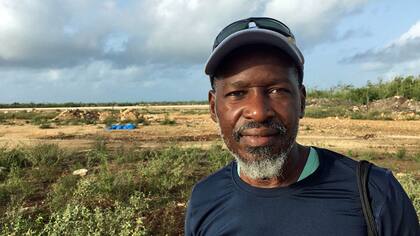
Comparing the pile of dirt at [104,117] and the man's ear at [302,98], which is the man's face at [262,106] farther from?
the pile of dirt at [104,117]

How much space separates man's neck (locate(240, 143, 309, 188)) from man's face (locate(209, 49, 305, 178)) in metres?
0.03

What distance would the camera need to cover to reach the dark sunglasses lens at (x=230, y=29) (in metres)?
1.64

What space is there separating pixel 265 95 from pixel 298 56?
169 mm

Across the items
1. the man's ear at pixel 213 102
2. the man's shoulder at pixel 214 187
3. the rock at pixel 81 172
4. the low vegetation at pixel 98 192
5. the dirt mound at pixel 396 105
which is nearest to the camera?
the man's shoulder at pixel 214 187

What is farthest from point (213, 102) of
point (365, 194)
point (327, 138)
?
point (327, 138)

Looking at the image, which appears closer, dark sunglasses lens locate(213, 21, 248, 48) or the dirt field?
dark sunglasses lens locate(213, 21, 248, 48)

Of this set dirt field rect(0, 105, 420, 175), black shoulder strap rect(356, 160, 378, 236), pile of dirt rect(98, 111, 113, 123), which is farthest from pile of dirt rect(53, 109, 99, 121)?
black shoulder strap rect(356, 160, 378, 236)

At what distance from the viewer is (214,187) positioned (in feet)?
5.65

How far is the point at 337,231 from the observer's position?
1430 mm

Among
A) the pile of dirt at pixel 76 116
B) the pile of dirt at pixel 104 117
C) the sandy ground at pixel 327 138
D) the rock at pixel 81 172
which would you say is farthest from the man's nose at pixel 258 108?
the pile of dirt at pixel 76 116

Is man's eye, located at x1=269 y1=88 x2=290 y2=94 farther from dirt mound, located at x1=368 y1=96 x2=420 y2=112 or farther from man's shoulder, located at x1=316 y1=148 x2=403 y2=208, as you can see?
dirt mound, located at x1=368 y1=96 x2=420 y2=112

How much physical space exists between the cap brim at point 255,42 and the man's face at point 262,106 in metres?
0.05

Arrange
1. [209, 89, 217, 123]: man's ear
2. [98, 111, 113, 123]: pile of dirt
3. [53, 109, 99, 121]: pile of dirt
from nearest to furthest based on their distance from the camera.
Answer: [209, 89, 217, 123]: man's ear
[98, 111, 113, 123]: pile of dirt
[53, 109, 99, 121]: pile of dirt

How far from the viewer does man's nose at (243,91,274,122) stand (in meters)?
1.59
